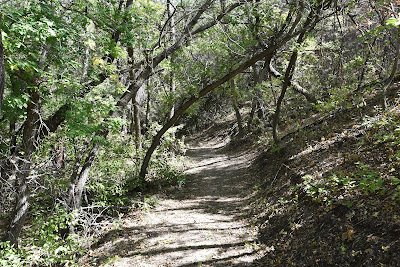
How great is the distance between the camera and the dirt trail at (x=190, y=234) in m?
5.62

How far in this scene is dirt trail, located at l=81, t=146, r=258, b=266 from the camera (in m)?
5.62

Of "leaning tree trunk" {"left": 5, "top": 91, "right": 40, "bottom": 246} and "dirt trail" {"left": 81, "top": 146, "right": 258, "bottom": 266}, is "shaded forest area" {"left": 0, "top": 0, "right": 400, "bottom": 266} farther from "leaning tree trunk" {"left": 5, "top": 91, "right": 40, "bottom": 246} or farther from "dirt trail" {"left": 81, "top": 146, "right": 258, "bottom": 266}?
"dirt trail" {"left": 81, "top": 146, "right": 258, "bottom": 266}

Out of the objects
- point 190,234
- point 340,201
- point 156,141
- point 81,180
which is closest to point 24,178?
point 81,180

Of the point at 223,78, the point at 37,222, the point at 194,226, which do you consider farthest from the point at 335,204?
the point at 37,222

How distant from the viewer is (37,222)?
6.77m

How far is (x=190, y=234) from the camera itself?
6719mm

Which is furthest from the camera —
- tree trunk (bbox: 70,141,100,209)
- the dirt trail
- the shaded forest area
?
tree trunk (bbox: 70,141,100,209)

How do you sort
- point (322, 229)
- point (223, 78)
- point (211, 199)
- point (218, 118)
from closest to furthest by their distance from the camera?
1. point (322, 229)
2. point (223, 78)
3. point (211, 199)
4. point (218, 118)

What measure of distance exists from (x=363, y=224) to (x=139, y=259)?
15.1 ft

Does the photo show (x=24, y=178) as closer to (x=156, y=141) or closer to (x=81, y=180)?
(x=81, y=180)

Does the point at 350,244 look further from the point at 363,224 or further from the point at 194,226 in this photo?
the point at 194,226

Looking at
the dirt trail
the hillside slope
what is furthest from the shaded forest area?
the dirt trail

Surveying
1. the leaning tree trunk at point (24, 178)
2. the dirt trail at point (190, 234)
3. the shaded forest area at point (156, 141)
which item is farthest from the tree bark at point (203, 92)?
the leaning tree trunk at point (24, 178)

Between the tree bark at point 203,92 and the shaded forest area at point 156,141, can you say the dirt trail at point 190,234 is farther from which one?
the tree bark at point 203,92
